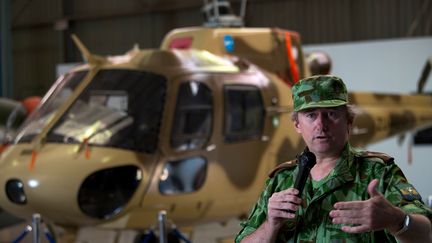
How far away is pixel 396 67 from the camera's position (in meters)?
9.09

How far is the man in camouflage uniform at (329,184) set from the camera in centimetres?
149

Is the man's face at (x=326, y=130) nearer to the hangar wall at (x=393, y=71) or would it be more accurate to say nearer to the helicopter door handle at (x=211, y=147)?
the helicopter door handle at (x=211, y=147)

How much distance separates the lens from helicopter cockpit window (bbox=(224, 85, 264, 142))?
4.67 metres

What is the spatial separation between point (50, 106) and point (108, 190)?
0.93 m

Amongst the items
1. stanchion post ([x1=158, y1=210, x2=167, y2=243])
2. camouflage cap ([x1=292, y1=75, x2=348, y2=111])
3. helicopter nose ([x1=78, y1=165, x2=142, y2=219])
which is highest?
camouflage cap ([x1=292, y1=75, x2=348, y2=111])

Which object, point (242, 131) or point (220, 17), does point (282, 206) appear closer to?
point (242, 131)

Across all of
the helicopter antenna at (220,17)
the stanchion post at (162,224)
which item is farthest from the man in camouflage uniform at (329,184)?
the helicopter antenna at (220,17)

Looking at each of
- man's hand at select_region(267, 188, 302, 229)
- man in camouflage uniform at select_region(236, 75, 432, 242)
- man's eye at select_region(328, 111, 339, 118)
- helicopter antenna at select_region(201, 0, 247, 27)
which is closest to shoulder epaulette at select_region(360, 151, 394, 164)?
man in camouflage uniform at select_region(236, 75, 432, 242)

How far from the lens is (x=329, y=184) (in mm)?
1544

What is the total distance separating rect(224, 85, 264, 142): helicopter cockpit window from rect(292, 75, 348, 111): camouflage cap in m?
3.02

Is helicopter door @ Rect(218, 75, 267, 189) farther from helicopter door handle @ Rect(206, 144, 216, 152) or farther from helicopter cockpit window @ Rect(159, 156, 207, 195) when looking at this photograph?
helicopter cockpit window @ Rect(159, 156, 207, 195)

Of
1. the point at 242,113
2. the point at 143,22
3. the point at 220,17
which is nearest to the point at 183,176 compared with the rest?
the point at 242,113

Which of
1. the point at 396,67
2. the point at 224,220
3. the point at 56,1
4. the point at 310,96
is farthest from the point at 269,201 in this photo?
the point at 56,1

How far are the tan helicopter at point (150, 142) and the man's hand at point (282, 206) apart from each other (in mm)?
2638
